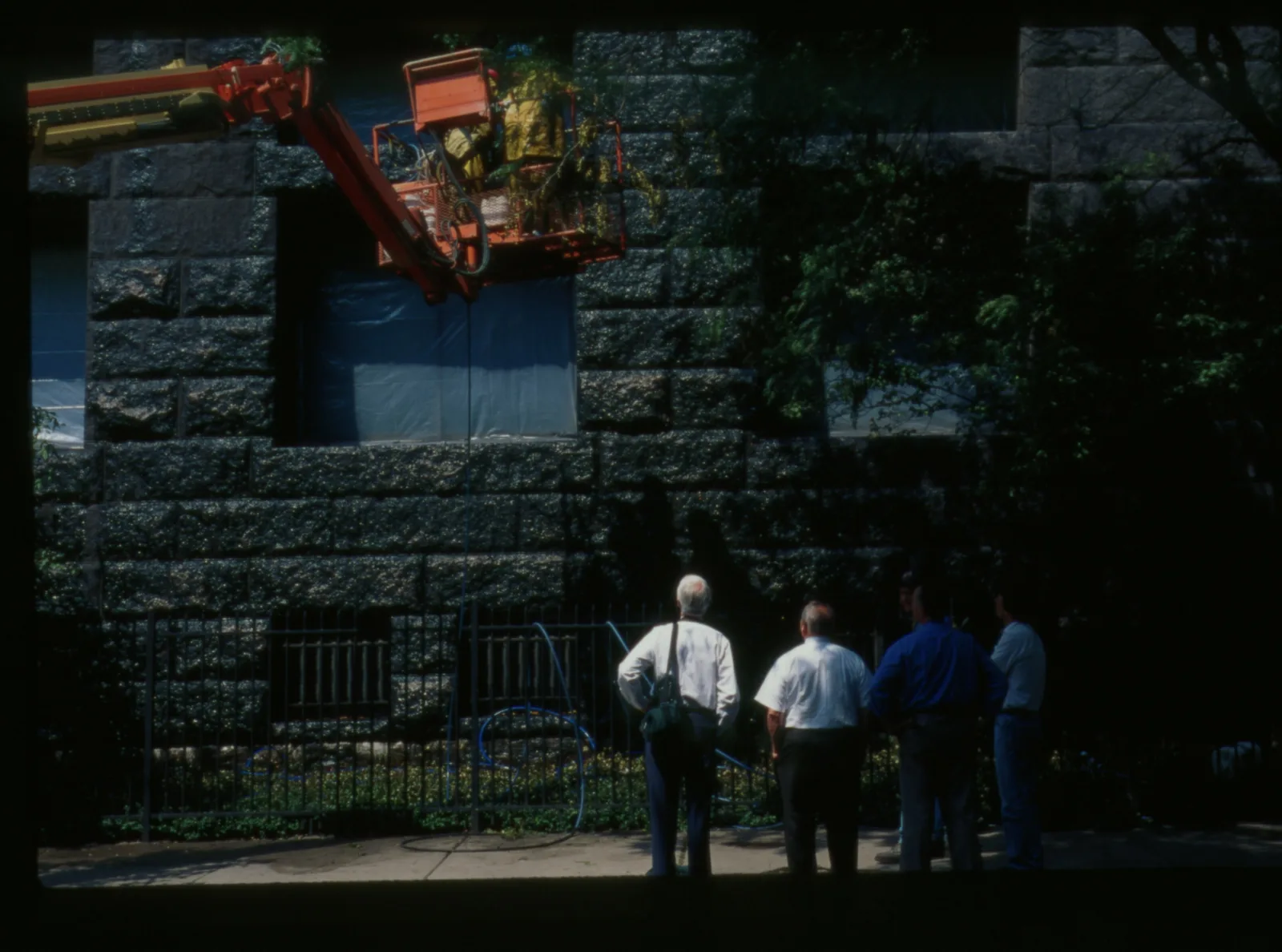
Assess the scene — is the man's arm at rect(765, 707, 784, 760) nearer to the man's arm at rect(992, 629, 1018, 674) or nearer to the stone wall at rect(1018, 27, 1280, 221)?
the man's arm at rect(992, 629, 1018, 674)

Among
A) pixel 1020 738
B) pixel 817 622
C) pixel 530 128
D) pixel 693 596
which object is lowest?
pixel 1020 738

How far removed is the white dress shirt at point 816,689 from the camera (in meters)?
7.57

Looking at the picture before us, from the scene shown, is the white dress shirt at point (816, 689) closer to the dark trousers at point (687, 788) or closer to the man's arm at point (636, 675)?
the dark trousers at point (687, 788)

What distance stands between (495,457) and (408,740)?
8.68 feet

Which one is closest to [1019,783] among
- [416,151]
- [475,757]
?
[475,757]

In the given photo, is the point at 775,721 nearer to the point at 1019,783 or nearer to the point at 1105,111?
the point at 1019,783

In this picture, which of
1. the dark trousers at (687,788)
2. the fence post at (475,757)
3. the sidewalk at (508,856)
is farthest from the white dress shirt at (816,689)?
the fence post at (475,757)

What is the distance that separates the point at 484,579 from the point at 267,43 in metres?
5.09

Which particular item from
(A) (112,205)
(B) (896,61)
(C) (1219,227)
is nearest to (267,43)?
(A) (112,205)

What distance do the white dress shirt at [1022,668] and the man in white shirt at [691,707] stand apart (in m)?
1.65

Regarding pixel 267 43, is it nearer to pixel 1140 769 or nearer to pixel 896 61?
pixel 896 61

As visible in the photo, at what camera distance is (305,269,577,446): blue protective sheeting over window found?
528 inches

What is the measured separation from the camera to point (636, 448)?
12797mm

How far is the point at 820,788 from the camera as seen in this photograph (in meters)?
7.57
